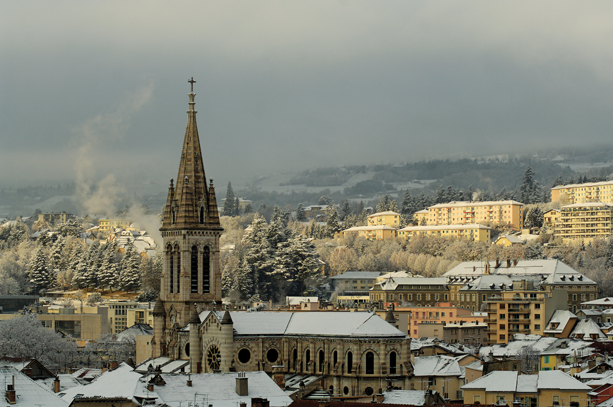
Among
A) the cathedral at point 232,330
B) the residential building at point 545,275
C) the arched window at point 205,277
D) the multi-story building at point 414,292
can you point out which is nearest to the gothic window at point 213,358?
the cathedral at point 232,330

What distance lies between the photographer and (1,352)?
116 metres

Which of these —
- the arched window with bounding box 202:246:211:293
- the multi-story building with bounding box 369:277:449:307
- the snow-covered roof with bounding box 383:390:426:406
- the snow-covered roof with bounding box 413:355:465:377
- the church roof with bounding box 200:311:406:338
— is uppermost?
the arched window with bounding box 202:246:211:293

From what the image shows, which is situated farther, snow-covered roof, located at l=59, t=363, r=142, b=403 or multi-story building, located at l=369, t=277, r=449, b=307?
multi-story building, located at l=369, t=277, r=449, b=307

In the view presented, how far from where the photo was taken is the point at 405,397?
71125mm

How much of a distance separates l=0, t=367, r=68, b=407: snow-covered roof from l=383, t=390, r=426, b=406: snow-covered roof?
750 inches

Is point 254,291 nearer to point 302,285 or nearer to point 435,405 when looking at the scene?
point 302,285

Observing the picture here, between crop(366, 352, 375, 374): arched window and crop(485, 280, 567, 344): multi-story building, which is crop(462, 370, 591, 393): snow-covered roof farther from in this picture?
crop(485, 280, 567, 344): multi-story building

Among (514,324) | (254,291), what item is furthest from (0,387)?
(254,291)

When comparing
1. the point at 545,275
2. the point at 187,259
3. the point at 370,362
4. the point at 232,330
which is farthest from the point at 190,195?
the point at 545,275

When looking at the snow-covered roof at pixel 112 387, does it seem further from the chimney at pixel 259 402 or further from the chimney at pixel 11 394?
the chimney at pixel 259 402

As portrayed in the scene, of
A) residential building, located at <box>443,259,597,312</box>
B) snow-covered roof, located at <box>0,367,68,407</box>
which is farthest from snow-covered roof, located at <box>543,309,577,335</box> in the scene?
snow-covered roof, located at <box>0,367,68,407</box>

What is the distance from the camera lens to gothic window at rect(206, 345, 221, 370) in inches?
3282

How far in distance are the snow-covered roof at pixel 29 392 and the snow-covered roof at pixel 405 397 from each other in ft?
62.5

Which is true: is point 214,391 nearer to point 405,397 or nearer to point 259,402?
point 259,402
